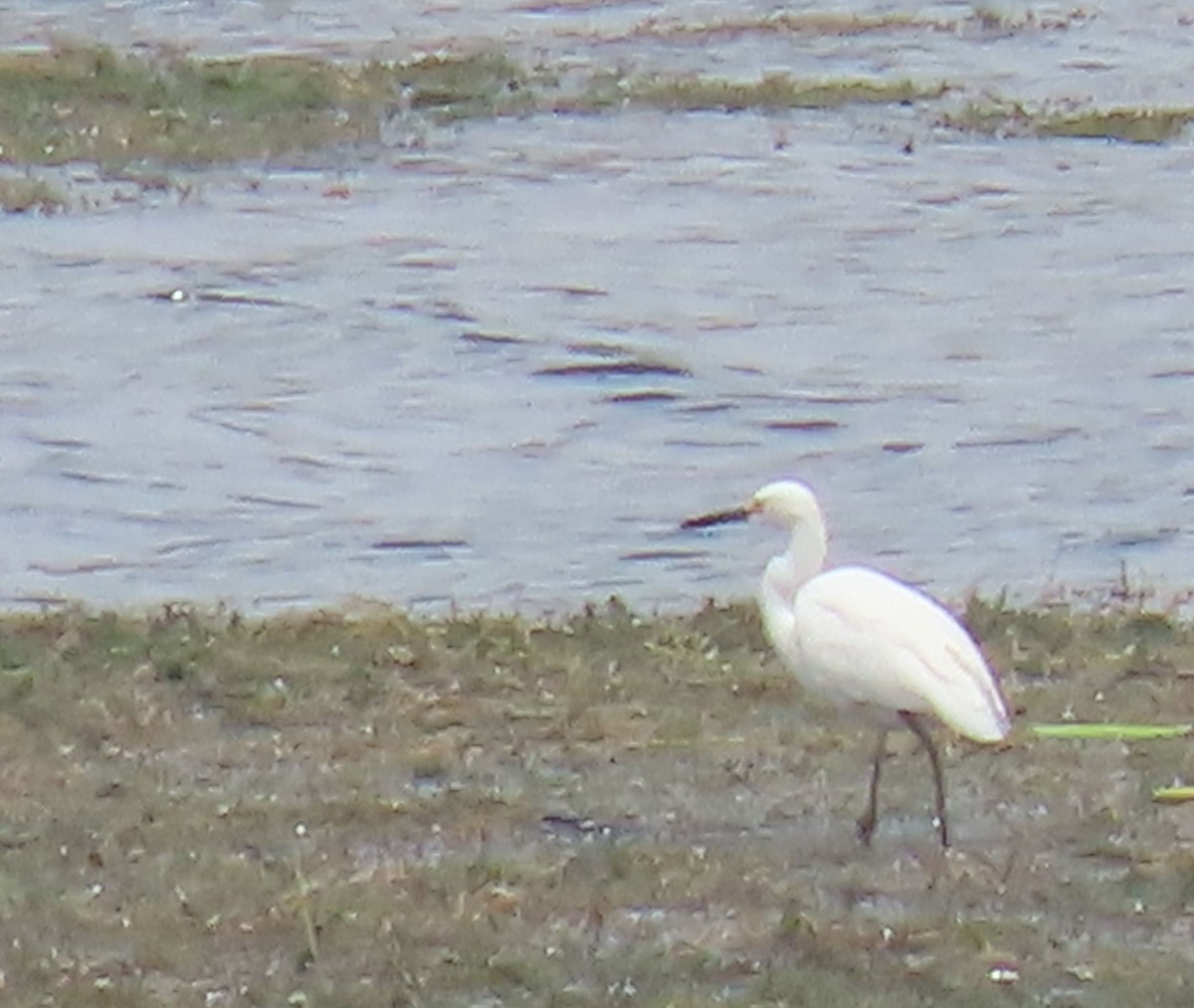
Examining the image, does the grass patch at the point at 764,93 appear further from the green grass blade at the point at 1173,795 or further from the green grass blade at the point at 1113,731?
the green grass blade at the point at 1173,795

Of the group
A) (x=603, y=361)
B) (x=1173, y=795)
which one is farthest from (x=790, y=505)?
(x=603, y=361)

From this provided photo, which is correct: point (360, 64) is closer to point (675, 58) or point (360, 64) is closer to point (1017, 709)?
point (675, 58)

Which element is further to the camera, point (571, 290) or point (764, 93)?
point (764, 93)

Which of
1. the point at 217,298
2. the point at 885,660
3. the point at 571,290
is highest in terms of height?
the point at 885,660

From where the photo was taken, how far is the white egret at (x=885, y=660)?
795 centimetres

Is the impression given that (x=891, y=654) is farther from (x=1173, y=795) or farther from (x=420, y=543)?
(x=420, y=543)

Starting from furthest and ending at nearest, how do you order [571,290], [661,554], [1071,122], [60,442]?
[1071,122], [571,290], [60,442], [661,554]

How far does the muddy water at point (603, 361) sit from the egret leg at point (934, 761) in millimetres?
3246

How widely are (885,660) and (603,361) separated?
330 inches

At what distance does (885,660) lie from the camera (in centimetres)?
812

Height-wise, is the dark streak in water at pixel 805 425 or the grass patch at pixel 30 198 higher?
the grass patch at pixel 30 198

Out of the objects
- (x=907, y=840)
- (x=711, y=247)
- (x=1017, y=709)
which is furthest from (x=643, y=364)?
(x=907, y=840)

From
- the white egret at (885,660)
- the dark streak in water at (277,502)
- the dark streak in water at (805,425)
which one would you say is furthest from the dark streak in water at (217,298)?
the white egret at (885,660)

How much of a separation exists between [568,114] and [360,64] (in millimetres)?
1780
